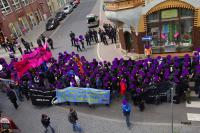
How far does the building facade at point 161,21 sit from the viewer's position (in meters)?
18.8

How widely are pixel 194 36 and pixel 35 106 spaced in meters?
12.5

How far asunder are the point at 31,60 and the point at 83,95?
217 inches

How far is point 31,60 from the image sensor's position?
19.2m

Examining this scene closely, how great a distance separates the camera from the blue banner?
1582 centimetres

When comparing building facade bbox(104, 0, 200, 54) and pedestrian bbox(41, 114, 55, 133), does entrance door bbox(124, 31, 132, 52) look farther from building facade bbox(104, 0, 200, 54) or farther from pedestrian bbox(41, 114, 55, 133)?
pedestrian bbox(41, 114, 55, 133)

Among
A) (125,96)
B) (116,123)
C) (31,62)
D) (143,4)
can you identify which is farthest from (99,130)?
(143,4)

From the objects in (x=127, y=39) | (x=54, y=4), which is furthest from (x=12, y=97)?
(x=54, y=4)

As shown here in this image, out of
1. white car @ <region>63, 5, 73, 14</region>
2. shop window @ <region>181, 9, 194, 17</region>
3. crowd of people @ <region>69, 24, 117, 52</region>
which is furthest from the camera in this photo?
white car @ <region>63, 5, 73, 14</region>

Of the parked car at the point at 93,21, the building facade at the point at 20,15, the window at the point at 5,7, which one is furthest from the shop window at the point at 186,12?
the window at the point at 5,7

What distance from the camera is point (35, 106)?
1778 centimetres

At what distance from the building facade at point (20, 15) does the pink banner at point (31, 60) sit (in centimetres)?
1807

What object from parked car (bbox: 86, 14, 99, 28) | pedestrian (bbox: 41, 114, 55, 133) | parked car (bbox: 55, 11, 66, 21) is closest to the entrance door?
pedestrian (bbox: 41, 114, 55, 133)

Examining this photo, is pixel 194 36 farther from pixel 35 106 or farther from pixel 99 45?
pixel 35 106

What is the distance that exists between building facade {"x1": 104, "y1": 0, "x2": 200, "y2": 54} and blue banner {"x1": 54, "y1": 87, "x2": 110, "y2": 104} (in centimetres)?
682
